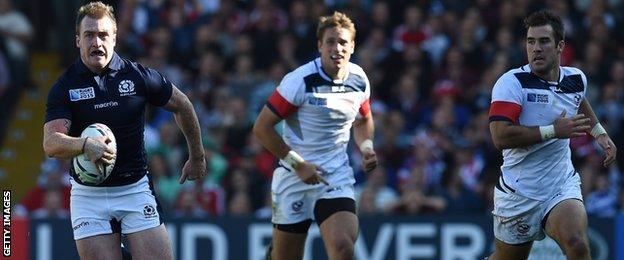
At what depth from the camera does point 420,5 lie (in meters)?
19.1

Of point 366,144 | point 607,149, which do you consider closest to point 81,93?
point 366,144

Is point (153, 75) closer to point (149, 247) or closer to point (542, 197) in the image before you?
point (149, 247)

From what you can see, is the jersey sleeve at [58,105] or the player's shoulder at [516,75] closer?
the jersey sleeve at [58,105]

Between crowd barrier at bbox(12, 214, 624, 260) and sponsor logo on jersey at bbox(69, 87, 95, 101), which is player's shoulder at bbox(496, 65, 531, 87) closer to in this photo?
sponsor logo on jersey at bbox(69, 87, 95, 101)

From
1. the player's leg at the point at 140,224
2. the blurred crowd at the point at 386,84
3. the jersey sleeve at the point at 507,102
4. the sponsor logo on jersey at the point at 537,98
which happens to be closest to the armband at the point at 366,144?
the jersey sleeve at the point at 507,102

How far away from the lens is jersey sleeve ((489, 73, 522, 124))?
33.9ft

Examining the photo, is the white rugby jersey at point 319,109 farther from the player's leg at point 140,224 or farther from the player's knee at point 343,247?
the player's leg at point 140,224

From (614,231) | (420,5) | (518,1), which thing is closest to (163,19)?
(420,5)

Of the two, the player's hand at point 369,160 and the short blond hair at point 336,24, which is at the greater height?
the short blond hair at point 336,24

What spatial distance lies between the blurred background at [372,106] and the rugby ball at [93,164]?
18.8 feet

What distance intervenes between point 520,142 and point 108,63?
3062mm

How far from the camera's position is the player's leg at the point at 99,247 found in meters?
9.80

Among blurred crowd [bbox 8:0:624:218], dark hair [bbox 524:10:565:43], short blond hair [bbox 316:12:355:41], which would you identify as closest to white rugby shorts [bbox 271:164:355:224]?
short blond hair [bbox 316:12:355:41]

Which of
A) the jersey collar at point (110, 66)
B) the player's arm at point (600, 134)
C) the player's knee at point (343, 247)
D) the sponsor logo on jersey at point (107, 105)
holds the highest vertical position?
the jersey collar at point (110, 66)
